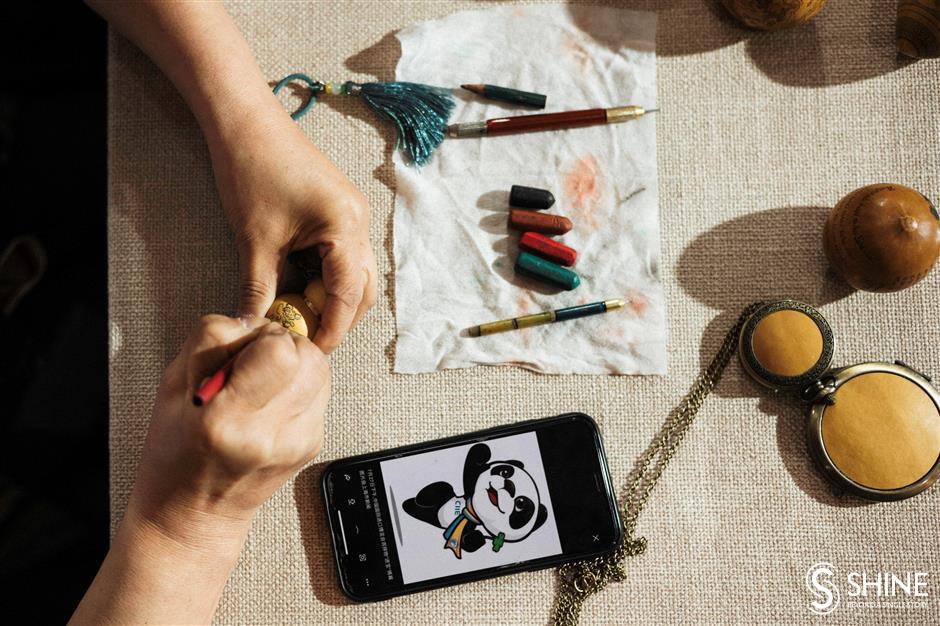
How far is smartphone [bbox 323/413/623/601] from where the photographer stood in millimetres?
621

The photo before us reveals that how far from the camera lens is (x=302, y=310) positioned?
23.1 inches

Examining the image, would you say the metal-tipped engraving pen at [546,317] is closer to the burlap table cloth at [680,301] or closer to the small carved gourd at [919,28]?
the burlap table cloth at [680,301]

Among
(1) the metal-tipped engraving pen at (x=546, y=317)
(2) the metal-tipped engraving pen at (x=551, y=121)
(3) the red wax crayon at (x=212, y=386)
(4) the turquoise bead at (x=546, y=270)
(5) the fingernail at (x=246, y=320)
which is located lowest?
(1) the metal-tipped engraving pen at (x=546, y=317)

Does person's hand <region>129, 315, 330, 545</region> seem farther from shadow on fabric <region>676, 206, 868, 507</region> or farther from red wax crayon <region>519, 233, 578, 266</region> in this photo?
shadow on fabric <region>676, 206, 868, 507</region>

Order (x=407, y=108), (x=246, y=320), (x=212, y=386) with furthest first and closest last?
(x=407, y=108) < (x=246, y=320) < (x=212, y=386)

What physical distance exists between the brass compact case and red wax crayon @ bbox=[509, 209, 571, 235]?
0.68ft

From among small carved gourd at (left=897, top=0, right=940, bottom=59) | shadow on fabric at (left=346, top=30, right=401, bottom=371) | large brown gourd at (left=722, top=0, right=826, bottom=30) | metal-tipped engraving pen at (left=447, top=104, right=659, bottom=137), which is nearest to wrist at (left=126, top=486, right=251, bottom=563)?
shadow on fabric at (left=346, top=30, right=401, bottom=371)

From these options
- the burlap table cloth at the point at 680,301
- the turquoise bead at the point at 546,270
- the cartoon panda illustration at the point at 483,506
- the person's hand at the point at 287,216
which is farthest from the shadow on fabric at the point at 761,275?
the person's hand at the point at 287,216

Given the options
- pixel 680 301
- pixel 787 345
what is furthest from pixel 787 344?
pixel 680 301

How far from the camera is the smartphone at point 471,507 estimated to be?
0.62 meters

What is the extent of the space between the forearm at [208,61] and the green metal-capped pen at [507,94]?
196mm

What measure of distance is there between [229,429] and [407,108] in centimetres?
37

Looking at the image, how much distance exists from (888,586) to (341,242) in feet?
2.03

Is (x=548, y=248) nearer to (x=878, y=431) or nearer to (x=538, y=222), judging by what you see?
(x=538, y=222)
